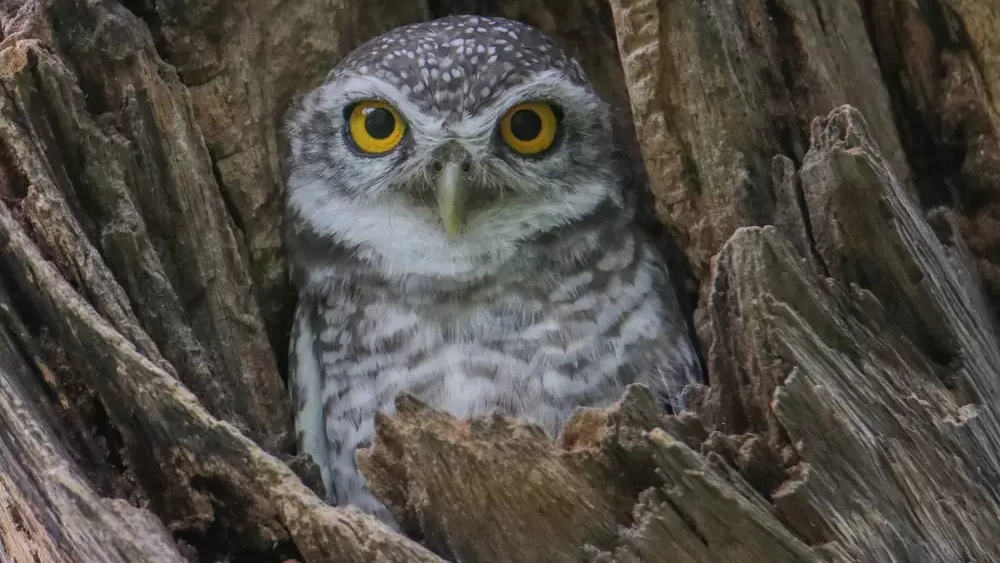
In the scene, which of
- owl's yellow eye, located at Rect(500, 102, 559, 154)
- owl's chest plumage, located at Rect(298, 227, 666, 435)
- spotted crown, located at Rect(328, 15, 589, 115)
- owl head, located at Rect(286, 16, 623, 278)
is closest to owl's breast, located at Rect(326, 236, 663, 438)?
owl's chest plumage, located at Rect(298, 227, 666, 435)

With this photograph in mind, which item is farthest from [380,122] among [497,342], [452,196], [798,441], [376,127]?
[798,441]

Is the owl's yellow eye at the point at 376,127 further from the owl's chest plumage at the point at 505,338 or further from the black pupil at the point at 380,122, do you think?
the owl's chest plumage at the point at 505,338

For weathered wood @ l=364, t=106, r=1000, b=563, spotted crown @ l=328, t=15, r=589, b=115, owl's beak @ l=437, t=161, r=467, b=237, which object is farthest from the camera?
spotted crown @ l=328, t=15, r=589, b=115

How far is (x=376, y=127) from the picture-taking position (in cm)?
260

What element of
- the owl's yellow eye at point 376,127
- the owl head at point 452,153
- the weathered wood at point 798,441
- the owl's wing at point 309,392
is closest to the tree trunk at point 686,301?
the weathered wood at point 798,441

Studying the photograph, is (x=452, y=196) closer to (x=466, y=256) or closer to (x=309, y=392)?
(x=466, y=256)

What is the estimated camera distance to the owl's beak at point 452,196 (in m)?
2.38

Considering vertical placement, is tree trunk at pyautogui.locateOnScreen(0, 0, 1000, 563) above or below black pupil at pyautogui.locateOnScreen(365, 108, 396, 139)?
below

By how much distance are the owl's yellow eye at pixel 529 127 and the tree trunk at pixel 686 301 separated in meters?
0.34

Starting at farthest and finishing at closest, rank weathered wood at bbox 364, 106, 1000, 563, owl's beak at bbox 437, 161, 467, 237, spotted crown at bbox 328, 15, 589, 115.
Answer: spotted crown at bbox 328, 15, 589, 115, owl's beak at bbox 437, 161, 467, 237, weathered wood at bbox 364, 106, 1000, 563

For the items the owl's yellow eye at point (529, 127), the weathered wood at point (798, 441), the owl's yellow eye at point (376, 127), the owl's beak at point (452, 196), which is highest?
the owl's yellow eye at point (376, 127)

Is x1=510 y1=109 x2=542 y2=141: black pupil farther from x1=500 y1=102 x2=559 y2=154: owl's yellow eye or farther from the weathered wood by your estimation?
the weathered wood

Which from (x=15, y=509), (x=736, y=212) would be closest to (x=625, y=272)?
(x=736, y=212)

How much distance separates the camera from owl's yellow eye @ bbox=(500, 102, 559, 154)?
8.32 ft
